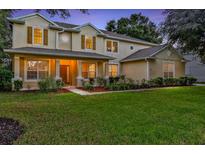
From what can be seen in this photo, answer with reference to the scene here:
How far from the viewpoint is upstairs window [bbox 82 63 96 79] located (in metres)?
13.6

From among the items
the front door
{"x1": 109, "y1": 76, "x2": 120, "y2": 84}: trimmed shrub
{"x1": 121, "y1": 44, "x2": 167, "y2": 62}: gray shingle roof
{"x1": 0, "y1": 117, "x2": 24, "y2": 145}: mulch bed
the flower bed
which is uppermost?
{"x1": 121, "y1": 44, "x2": 167, "y2": 62}: gray shingle roof

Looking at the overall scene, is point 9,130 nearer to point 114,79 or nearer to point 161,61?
point 114,79

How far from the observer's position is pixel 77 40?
1352 centimetres

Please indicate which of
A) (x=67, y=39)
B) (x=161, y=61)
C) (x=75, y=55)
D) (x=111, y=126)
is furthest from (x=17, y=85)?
(x=161, y=61)

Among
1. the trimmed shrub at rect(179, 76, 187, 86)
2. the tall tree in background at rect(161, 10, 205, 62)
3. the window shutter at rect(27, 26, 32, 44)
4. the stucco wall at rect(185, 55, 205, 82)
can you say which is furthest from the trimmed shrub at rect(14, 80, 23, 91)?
the stucco wall at rect(185, 55, 205, 82)

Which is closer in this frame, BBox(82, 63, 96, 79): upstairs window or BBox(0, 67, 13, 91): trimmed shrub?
BBox(0, 67, 13, 91): trimmed shrub

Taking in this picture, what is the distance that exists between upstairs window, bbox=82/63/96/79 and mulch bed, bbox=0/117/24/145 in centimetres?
910

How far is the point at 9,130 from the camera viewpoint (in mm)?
3887

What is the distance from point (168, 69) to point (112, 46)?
206 inches

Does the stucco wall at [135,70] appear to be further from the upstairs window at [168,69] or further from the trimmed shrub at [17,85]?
the trimmed shrub at [17,85]

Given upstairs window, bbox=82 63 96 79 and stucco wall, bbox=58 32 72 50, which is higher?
stucco wall, bbox=58 32 72 50

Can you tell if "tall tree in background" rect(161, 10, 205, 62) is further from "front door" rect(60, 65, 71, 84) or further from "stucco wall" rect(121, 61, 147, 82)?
"front door" rect(60, 65, 71, 84)
